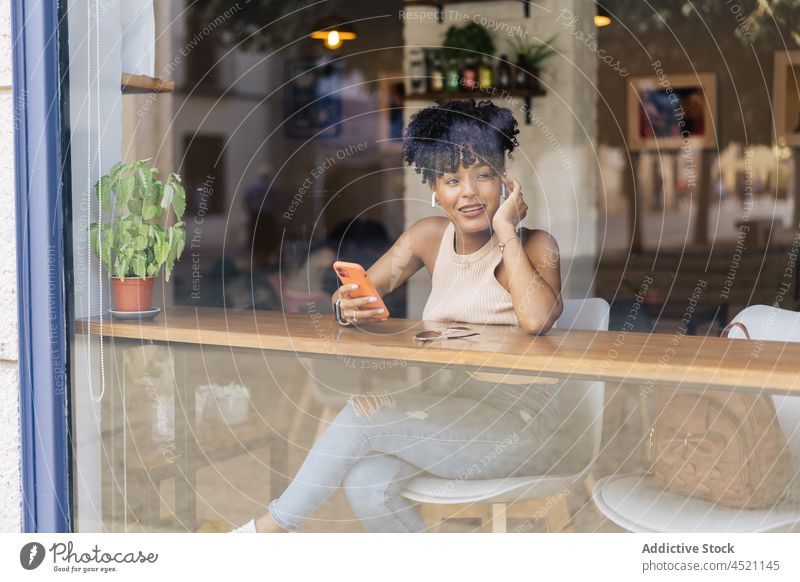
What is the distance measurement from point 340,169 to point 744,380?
3.12m

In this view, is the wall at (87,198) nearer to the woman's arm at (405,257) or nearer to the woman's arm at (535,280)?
the woman's arm at (405,257)

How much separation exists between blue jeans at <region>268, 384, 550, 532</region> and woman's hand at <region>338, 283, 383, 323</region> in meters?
0.24

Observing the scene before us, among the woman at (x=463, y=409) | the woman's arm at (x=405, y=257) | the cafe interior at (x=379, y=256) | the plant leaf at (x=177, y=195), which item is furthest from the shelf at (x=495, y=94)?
the plant leaf at (x=177, y=195)

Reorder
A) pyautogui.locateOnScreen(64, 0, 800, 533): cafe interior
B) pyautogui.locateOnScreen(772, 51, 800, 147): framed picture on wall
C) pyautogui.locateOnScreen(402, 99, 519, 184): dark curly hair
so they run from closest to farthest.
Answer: pyautogui.locateOnScreen(64, 0, 800, 533): cafe interior → pyautogui.locateOnScreen(402, 99, 519, 184): dark curly hair → pyautogui.locateOnScreen(772, 51, 800, 147): framed picture on wall

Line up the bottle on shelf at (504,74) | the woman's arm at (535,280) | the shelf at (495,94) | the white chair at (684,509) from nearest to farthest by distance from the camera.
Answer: the white chair at (684,509) < the woman's arm at (535,280) < the shelf at (495,94) < the bottle on shelf at (504,74)

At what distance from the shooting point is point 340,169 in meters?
4.50

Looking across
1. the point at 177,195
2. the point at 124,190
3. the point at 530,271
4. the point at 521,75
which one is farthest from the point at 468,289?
the point at 521,75

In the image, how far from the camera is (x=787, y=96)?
4.75 m

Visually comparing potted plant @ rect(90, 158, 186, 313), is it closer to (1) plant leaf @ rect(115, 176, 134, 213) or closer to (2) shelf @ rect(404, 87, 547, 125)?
(1) plant leaf @ rect(115, 176, 134, 213)

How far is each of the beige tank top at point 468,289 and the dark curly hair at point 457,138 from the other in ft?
0.58

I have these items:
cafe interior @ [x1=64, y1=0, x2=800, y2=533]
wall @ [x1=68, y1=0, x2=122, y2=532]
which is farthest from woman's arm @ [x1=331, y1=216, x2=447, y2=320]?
wall @ [x1=68, y1=0, x2=122, y2=532]

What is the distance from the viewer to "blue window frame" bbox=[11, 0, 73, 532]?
5.91 feet

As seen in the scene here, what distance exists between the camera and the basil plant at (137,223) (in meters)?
1.96

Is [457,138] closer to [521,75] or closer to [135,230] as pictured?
[135,230]
